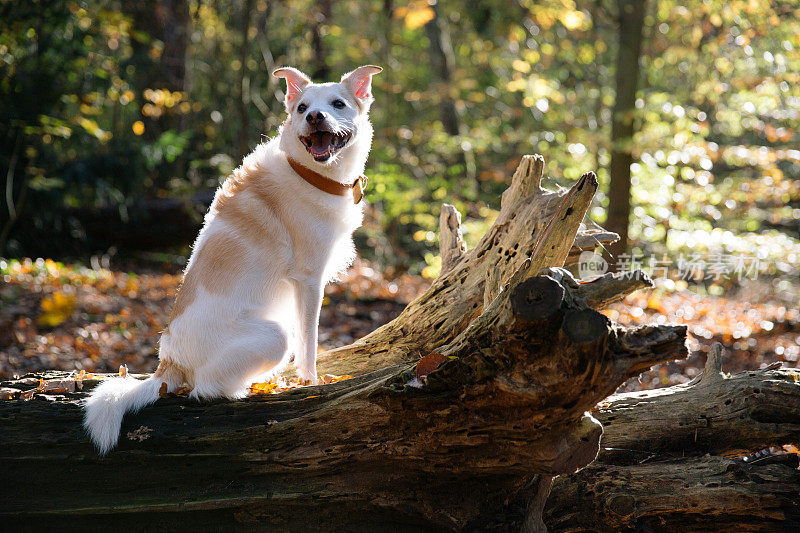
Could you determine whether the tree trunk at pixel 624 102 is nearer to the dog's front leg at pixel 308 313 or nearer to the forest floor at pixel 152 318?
the forest floor at pixel 152 318

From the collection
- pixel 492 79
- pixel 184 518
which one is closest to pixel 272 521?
pixel 184 518

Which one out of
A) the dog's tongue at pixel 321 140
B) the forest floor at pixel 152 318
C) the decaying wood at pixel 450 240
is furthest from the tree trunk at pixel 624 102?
the dog's tongue at pixel 321 140

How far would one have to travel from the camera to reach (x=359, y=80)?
373 centimetres

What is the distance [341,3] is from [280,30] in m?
2.80

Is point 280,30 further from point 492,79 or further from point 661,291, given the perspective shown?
point 661,291

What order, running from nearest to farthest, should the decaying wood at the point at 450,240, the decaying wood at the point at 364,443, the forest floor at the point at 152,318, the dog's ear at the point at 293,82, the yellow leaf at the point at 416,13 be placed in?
the decaying wood at the point at 364,443, the dog's ear at the point at 293,82, the decaying wood at the point at 450,240, the forest floor at the point at 152,318, the yellow leaf at the point at 416,13

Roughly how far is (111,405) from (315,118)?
5.67 ft

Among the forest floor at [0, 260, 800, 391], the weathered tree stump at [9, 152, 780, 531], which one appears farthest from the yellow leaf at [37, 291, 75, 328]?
the weathered tree stump at [9, 152, 780, 531]

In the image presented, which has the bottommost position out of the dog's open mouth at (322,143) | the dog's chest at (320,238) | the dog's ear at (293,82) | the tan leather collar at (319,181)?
the dog's chest at (320,238)

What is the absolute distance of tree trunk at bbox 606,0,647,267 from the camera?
8.55m

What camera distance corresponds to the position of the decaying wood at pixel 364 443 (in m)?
2.44

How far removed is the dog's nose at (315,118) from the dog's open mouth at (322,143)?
0.19ft

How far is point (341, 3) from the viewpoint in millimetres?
19578

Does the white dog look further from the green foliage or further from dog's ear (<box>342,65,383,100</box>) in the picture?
the green foliage
